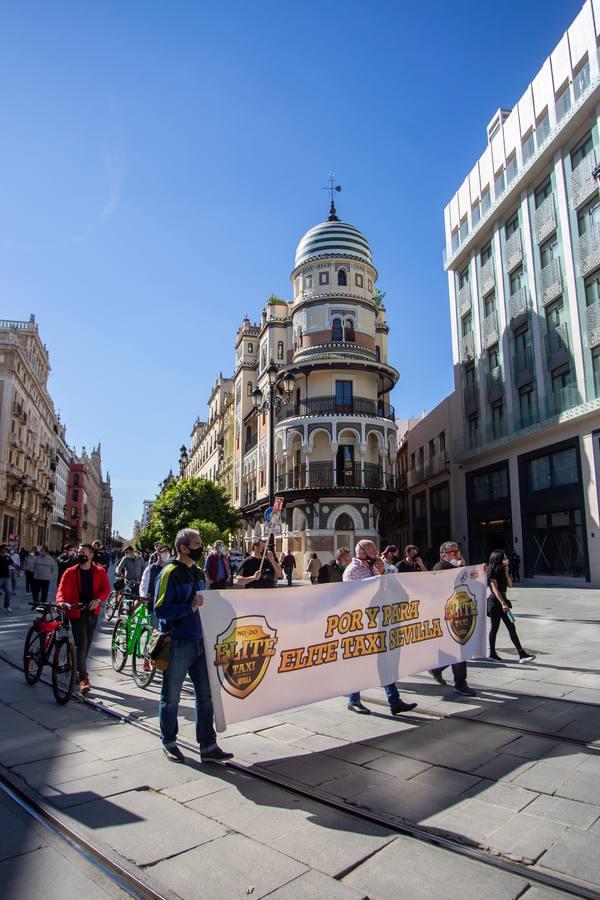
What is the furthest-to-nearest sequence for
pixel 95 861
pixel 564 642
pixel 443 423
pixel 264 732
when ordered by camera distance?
1. pixel 443 423
2. pixel 564 642
3. pixel 264 732
4. pixel 95 861

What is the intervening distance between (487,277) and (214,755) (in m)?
34.2

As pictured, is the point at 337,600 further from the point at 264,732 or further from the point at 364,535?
the point at 364,535

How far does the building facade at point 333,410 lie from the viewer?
3491 cm

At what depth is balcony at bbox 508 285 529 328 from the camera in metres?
30.2

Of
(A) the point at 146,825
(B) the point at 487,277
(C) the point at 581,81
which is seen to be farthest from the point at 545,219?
(A) the point at 146,825

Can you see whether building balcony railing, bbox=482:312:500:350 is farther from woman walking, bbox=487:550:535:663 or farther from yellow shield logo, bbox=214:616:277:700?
yellow shield logo, bbox=214:616:277:700

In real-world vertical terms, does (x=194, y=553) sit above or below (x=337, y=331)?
below

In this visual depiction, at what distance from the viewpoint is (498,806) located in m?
4.18

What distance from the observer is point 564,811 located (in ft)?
13.4

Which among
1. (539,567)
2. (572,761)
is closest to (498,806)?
(572,761)

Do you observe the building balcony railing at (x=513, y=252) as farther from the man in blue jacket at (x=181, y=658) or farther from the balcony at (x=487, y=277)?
the man in blue jacket at (x=181, y=658)

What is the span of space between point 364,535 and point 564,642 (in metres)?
23.7

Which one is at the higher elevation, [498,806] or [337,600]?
[337,600]

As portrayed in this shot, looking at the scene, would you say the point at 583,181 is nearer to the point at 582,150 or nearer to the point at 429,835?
the point at 582,150
